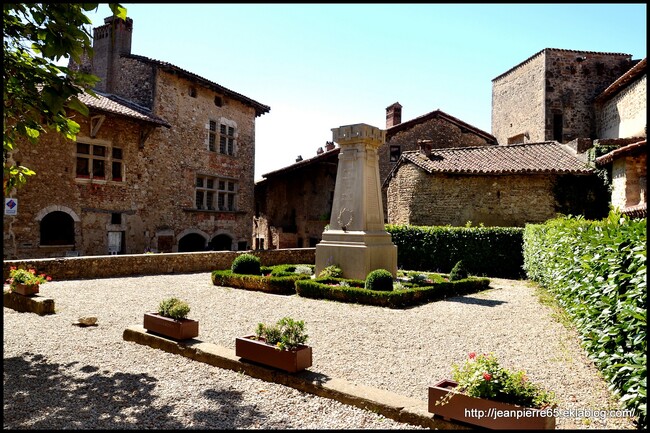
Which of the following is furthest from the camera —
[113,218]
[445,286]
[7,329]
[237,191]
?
[237,191]

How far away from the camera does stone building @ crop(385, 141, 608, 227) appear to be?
1753cm

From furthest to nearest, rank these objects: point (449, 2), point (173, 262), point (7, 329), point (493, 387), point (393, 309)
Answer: point (173, 262) < point (393, 309) < point (7, 329) < point (493, 387) < point (449, 2)

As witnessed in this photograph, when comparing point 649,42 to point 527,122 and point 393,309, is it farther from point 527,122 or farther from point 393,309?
point 527,122

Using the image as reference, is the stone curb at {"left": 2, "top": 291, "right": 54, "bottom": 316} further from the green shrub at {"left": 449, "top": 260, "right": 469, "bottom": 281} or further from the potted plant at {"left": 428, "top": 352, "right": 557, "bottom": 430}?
the green shrub at {"left": 449, "top": 260, "right": 469, "bottom": 281}

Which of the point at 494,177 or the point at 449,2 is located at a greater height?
the point at 494,177

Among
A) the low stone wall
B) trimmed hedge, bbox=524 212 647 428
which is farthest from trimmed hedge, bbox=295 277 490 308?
the low stone wall

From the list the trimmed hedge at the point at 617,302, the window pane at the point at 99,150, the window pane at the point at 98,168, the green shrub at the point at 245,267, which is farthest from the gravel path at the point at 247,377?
the window pane at the point at 99,150

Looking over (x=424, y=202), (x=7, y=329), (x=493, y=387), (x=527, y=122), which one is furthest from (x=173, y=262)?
(x=527, y=122)

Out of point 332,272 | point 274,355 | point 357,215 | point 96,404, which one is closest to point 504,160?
point 357,215

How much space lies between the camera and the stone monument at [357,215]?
36.6 ft

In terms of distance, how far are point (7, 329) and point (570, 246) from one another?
28.0ft

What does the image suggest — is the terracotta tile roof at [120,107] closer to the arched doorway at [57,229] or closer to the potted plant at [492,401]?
the arched doorway at [57,229]

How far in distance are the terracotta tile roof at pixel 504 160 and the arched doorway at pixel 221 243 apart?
982 centimetres

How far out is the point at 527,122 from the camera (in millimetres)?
28672
